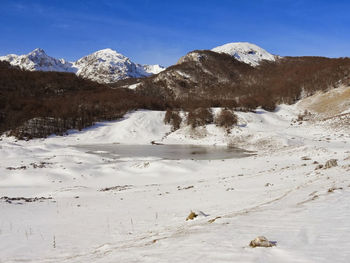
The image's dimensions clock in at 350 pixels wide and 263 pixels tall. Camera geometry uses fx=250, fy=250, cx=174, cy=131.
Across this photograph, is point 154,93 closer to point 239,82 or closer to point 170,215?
point 239,82

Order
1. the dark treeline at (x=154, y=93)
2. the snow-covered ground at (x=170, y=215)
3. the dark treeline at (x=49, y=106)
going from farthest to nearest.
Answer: the dark treeline at (x=154, y=93) → the dark treeline at (x=49, y=106) → the snow-covered ground at (x=170, y=215)

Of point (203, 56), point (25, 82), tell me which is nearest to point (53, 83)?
point (25, 82)

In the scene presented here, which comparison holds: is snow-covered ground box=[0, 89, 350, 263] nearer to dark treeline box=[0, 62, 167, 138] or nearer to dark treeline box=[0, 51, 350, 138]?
dark treeline box=[0, 62, 167, 138]

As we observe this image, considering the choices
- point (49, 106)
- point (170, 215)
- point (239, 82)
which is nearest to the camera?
point (170, 215)

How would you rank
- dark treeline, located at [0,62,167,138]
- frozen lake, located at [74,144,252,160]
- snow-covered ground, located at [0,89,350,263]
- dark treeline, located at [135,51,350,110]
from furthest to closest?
dark treeline, located at [135,51,350,110]
dark treeline, located at [0,62,167,138]
frozen lake, located at [74,144,252,160]
snow-covered ground, located at [0,89,350,263]

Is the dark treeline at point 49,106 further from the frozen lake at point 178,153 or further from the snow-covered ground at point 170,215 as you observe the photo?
the snow-covered ground at point 170,215

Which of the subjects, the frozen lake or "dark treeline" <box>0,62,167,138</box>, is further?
"dark treeline" <box>0,62,167,138</box>

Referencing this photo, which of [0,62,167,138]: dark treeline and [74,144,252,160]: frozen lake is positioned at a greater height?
[0,62,167,138]: dark treeline

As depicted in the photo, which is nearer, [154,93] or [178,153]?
[178,153]

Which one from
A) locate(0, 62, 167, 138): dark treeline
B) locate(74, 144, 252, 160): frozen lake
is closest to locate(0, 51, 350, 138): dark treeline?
locate(0, 62, 167, 138): dark treeline

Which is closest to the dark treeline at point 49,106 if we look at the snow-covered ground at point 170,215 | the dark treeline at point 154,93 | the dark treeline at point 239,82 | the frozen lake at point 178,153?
the dark treeline at point 154,93

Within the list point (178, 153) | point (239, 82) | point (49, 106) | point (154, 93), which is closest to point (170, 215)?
point (178, 153)

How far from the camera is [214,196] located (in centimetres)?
1423

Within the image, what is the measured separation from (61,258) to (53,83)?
398 feet
